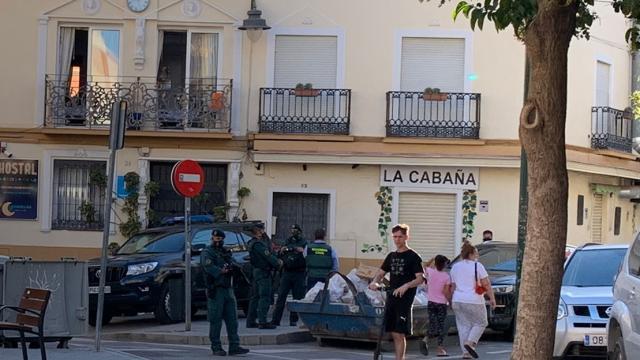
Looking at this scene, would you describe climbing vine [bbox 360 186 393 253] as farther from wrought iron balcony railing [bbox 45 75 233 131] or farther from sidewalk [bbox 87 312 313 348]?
sidewalk [bbox 87 312 313 348]

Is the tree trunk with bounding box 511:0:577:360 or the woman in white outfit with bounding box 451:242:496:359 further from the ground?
the tree trunk with bounding box 511:0:577:360

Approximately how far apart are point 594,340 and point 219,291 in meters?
4.86

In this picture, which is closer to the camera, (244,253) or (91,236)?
(244,253)

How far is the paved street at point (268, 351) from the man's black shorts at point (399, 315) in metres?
2.59

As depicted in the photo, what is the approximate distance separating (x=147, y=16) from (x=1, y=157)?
497cm

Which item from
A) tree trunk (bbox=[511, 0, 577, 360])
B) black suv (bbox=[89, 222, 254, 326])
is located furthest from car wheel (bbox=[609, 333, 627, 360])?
black suv (bbox=[89, 222, 254, 326])

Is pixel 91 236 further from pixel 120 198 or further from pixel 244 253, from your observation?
pixel 244 253

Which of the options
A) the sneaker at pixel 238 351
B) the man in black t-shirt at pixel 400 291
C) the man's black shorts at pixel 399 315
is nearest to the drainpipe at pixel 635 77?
the sneaker at pixel 238 351

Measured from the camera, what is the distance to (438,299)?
16438 millimetres

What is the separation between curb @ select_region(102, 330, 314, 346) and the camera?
17.6 meters

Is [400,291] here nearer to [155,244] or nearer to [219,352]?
[219,352]

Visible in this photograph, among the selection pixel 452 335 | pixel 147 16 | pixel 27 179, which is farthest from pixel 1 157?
pixel 452 335

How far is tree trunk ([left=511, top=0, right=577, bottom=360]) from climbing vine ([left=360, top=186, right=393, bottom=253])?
1898 cm

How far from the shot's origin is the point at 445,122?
1091 inches
